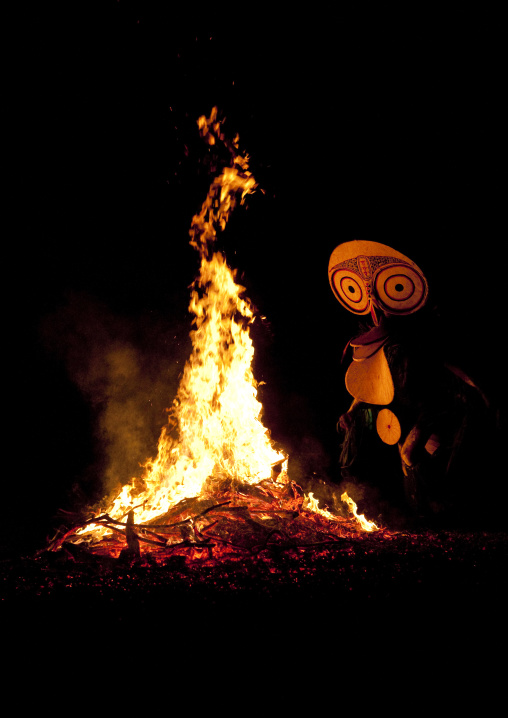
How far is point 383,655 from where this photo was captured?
89.0 inches

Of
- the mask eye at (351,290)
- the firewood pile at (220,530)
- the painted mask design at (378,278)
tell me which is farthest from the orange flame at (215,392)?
the painted mask design at (378,278)

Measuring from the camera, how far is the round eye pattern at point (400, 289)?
4316mm

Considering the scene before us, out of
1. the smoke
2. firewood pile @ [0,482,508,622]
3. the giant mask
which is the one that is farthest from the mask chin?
the smoke

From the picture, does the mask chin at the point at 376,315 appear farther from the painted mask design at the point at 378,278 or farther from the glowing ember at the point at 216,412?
the glowing ember at the point at 216,412

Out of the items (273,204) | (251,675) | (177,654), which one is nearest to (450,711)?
(251,675)

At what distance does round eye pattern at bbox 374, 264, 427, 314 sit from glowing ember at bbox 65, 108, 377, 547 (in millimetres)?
2399

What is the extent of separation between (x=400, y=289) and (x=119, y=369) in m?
4.45

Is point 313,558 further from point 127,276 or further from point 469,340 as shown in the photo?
point 127,276

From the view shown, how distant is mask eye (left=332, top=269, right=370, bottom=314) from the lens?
471 centimetres

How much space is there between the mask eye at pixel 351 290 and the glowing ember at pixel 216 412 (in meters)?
1.90

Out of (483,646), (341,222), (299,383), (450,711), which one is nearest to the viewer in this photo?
(450,711)

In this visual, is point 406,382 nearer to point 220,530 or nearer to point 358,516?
point 358,516

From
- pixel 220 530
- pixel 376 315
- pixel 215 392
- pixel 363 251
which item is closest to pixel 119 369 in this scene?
pixel 215 392

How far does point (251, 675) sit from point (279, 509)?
261 centimetres
